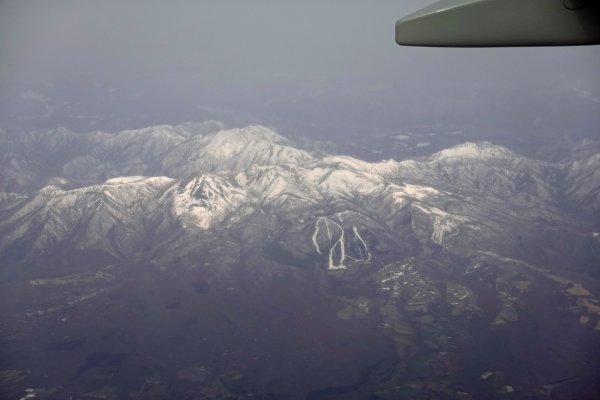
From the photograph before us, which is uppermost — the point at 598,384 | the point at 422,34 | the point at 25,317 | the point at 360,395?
the point at 422,34

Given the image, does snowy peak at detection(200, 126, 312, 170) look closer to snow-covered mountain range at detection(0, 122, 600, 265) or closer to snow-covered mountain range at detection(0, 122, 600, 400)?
snow-covered mountain range at detection(0, 122, 600, 265)

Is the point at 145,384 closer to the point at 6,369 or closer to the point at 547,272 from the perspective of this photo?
the point at 6,369

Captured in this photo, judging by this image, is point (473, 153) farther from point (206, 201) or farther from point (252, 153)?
point (206, 201)

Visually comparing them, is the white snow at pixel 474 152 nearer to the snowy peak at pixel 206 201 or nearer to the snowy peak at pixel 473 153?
the snowy peak at pixel 473 153

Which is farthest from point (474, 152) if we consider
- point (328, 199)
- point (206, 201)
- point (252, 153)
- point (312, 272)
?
point (206, 201)

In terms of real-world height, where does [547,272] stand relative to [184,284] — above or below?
below

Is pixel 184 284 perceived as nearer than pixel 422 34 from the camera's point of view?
No

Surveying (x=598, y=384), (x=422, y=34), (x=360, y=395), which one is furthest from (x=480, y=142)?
(x=422, y=34)

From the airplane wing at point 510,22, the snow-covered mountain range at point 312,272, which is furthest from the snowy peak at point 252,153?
the airplane wing at point 510,22

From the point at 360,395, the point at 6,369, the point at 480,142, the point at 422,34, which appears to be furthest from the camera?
the point at 480,142
